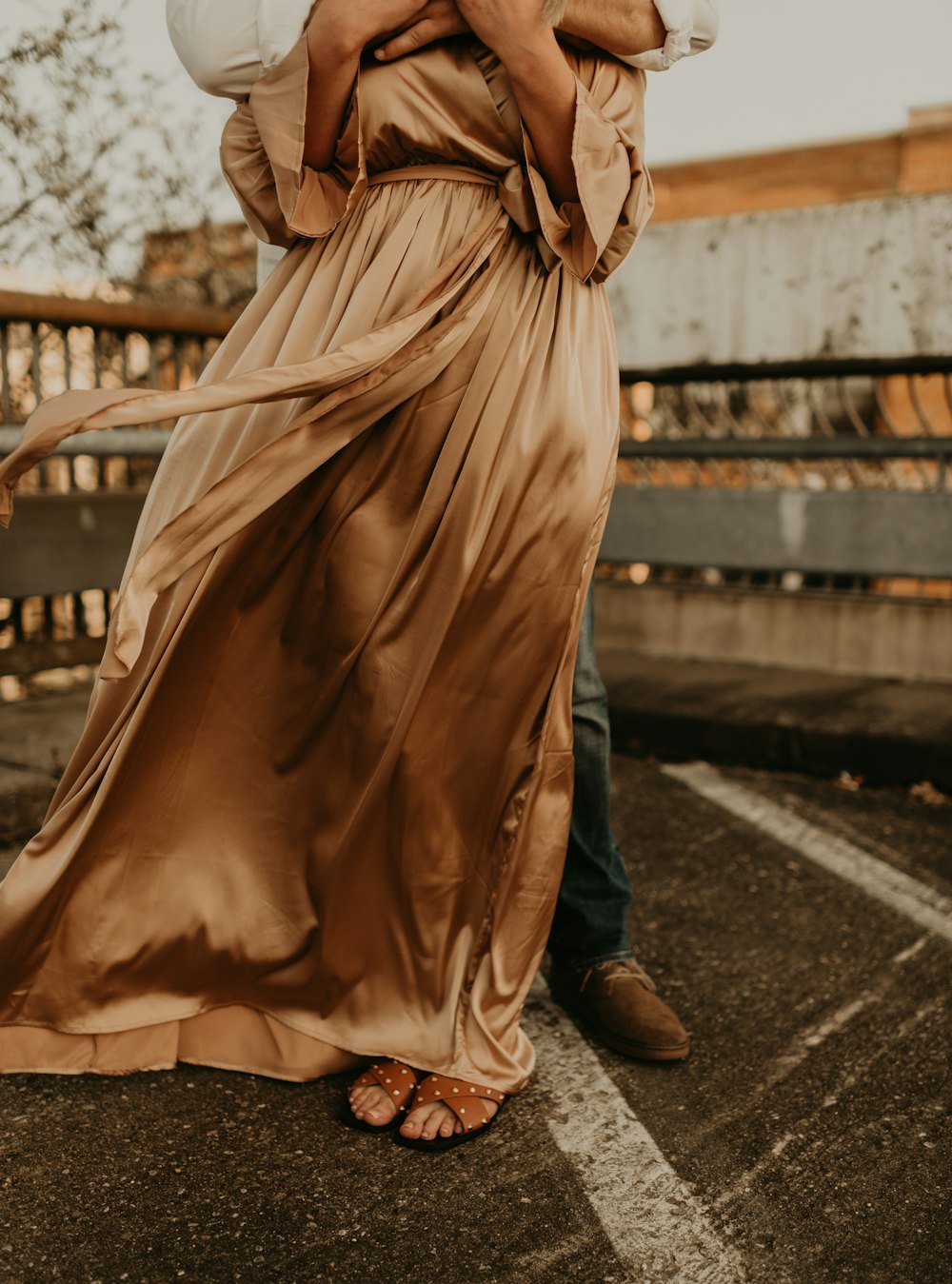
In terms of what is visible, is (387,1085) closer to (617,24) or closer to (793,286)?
(617,24)

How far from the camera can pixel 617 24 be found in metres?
1.78

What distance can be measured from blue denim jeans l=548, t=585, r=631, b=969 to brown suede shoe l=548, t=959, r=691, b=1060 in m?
0.03

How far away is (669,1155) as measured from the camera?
68.4 inches

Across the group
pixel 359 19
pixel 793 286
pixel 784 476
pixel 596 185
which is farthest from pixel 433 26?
pixel 784 476

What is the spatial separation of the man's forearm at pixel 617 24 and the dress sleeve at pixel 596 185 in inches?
2.1

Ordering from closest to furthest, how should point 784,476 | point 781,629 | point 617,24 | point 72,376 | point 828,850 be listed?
1. point 617,24
2. point 828,850
3. point 72,376
4. point 781,629
5. point 784,476

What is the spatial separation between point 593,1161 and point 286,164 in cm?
156

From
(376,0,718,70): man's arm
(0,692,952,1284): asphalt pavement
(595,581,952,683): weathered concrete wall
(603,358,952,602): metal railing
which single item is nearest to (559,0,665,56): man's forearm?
(376,0,718,70): man's arm

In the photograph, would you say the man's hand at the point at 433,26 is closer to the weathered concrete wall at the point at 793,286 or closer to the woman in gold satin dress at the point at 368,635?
the woman in gold satin dress at the point at 368,635

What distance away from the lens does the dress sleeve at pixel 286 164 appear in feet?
5.87

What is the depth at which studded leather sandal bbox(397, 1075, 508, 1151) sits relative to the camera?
174 cm

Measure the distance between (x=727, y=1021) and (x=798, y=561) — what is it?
2645mm

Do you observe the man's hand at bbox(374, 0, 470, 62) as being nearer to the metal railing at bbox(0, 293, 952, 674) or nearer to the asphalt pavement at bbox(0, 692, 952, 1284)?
the asphalt pavement at bbox(0, 692, 952, 1284)

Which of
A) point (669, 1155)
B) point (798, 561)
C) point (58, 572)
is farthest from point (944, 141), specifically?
point (669, 1155)
